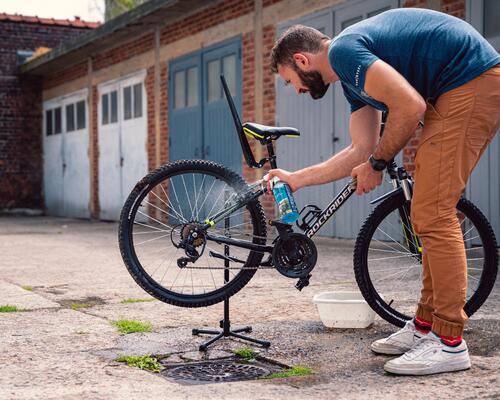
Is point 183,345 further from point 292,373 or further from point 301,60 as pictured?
point 301,60

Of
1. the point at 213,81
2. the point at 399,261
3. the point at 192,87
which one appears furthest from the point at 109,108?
the point at 399,261

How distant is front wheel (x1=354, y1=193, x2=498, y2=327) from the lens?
401cm

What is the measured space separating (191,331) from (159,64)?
415 inches

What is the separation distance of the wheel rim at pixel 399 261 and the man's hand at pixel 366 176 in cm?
59

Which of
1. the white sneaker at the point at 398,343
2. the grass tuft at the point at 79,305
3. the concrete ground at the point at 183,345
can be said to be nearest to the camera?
the concrete ground at the point at 183,345

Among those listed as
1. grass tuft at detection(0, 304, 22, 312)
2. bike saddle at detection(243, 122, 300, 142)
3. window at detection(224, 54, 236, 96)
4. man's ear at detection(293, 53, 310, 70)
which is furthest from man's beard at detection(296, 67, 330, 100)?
window at detection(224, 54, 236, 96)

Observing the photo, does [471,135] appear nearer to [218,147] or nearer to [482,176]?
[482,176]

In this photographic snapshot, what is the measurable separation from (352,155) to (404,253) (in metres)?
0.89

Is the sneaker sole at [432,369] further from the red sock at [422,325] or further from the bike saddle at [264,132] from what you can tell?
the bike saddle at [264,132]

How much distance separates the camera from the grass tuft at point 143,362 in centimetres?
342

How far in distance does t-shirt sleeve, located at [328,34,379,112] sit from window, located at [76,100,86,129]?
1515 cm

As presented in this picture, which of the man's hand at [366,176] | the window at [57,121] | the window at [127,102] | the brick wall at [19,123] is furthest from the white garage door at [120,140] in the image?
the man's hand at [366,176]

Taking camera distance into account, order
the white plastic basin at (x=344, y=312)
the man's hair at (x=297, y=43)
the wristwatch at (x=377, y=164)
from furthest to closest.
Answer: the white plastic basin at (x=344, y=312) → the man's hair at (x=297, y=43) → the wristwatch at (x=377, y=164)

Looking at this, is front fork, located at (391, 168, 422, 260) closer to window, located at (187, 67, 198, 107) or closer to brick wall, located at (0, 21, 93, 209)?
window, located at (187, 67, 198, 107)
